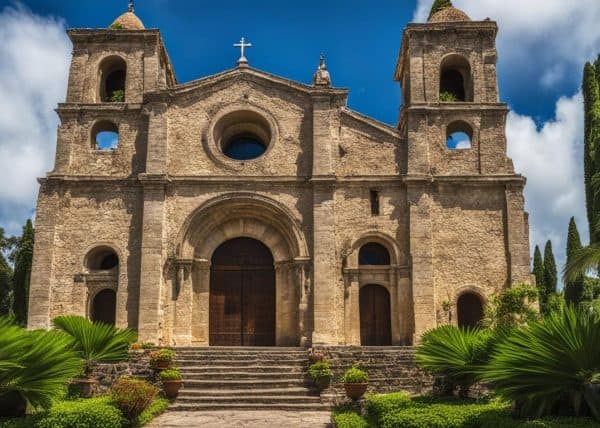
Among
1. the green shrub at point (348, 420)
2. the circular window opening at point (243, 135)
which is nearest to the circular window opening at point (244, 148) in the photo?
the circular window opening at point (243, 135)

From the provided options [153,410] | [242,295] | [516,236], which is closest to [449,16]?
[516,236]

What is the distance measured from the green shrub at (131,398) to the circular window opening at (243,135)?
552 inches

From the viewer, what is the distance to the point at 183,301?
25.6 meters

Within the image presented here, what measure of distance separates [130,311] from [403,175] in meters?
11.4

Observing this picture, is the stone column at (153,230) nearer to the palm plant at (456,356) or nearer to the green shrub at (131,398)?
the green shrub at (131,398)

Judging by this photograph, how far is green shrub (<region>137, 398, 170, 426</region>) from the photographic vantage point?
1530cm

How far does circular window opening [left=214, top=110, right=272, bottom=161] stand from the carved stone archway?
2703mm

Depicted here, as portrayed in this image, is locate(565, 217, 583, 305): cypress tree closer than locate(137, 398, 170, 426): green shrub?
No

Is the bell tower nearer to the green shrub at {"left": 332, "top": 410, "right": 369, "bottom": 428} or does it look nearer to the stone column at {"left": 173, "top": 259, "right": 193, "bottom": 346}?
the stone column at {"left": 173, "top": 259, "right": 193, "bottom": 346}

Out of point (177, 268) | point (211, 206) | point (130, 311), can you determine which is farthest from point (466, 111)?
point (130, 311)

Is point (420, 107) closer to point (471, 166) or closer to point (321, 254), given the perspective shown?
point (471, 166)

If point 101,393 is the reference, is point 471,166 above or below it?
above

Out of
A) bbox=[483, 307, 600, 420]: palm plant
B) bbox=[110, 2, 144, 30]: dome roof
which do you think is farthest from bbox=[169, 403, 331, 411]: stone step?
bbox=[110, 2, 144, 30]: dome roof

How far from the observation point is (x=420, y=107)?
2689 cm
